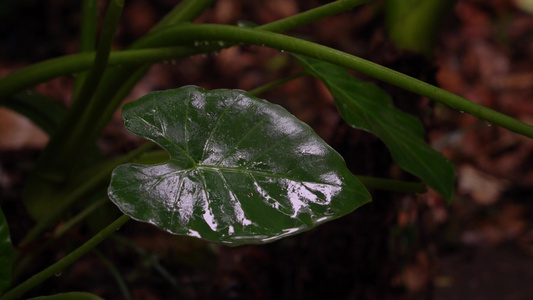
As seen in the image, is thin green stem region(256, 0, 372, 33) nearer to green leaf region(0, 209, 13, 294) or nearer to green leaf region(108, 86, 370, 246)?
green leaf region(108, 86, 370, 246)

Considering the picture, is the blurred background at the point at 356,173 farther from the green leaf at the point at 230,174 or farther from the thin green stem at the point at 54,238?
the green leaf at the point at 230,174

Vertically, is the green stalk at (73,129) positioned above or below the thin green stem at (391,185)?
above

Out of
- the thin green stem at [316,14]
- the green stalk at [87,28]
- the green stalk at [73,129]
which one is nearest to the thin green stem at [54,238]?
the green stalk at [73,129]

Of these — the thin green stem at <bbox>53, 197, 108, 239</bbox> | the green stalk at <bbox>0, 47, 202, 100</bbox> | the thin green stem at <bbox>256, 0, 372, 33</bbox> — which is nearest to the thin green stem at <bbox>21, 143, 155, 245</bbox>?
the thin green stem at <bbox>53, 197, 108, 239</bbox>

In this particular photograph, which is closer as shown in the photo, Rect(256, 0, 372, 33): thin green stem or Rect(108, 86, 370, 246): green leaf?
Rect(108, 86, 370, 246): green leaf

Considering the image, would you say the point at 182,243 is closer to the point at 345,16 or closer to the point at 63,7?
the point at 63,7
